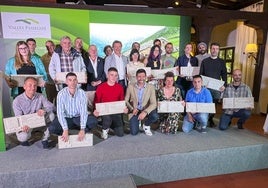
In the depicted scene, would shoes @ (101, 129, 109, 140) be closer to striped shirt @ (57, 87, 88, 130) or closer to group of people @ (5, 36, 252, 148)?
group of people @ (5, 36, 252, 148)

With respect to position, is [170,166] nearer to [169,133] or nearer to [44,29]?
[169,133]

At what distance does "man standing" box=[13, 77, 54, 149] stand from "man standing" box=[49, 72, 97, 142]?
155 mm

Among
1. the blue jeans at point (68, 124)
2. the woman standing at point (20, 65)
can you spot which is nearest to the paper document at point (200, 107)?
the blue jeans at point (68, 124)

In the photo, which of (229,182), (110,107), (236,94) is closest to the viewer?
(229,182)

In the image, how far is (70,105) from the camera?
2.35 meters

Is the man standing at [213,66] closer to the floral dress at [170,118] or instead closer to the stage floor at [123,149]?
the floral dress at [170,118]

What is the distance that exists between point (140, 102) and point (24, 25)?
2.56 metres

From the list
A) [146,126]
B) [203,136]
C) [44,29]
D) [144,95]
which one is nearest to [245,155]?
[203,136]

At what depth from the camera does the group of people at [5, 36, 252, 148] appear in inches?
92.0

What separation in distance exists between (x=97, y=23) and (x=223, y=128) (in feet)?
9.44

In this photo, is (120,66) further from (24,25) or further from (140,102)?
(24,25)

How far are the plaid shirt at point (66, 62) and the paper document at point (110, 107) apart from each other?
74 centimetres

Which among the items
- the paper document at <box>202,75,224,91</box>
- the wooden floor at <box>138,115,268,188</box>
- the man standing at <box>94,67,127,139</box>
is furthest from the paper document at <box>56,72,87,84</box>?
the paper document at <box>202,75,224,91</box>

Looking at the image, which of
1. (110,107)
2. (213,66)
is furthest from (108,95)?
(213,66)
